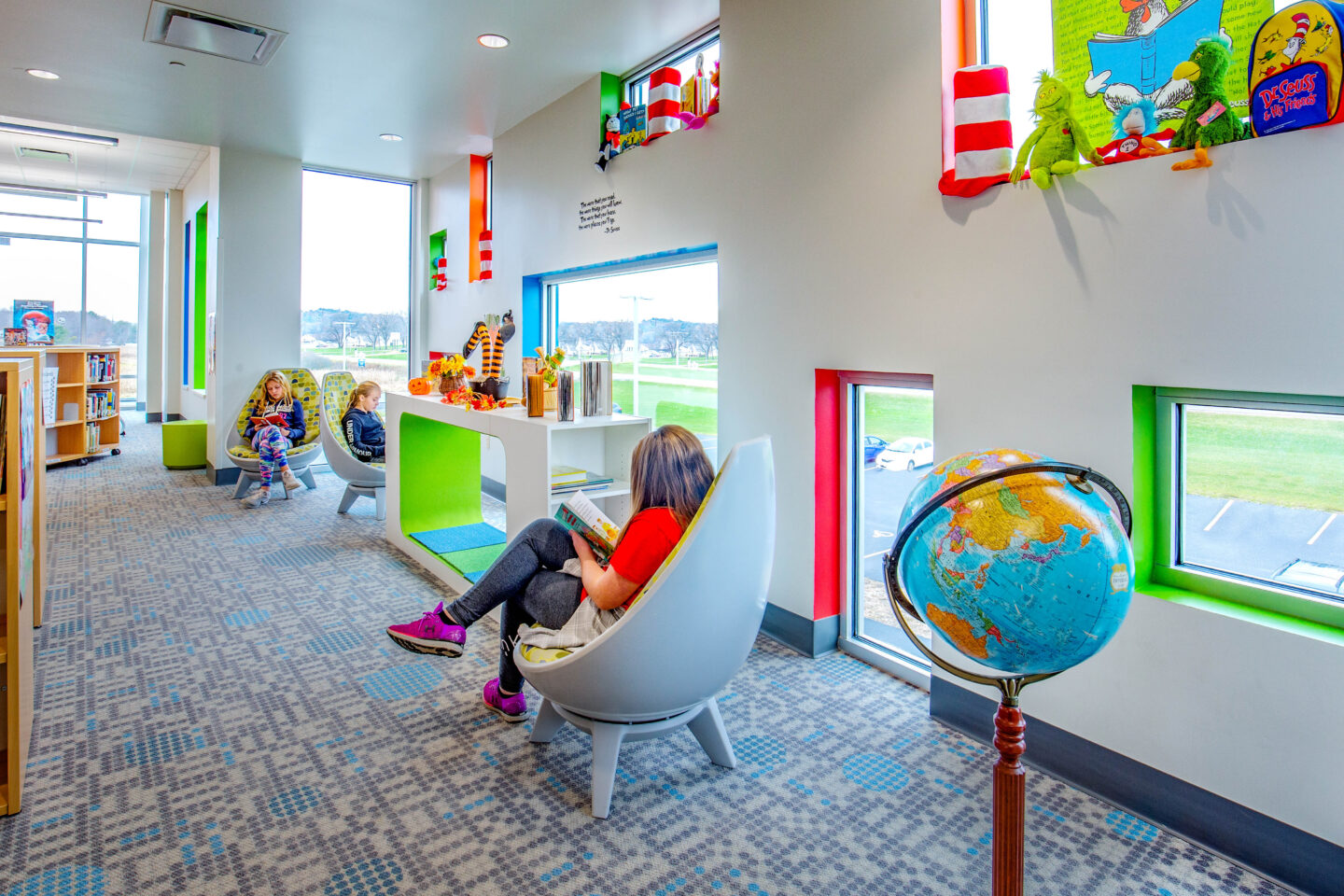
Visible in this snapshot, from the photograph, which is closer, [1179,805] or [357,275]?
[1179,805]

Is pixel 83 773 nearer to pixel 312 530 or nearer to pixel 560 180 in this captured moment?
pixel 312 530

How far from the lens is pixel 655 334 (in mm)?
4453

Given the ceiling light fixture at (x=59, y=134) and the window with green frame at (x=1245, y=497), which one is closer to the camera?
the window with green frame at (x=1245, y=497)

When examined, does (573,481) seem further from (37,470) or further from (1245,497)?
(1245,497)

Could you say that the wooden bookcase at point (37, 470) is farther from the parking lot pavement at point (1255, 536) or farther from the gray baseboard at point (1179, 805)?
the parking lot pavement at point (1255, 536)

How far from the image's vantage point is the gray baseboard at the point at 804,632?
9.87ft

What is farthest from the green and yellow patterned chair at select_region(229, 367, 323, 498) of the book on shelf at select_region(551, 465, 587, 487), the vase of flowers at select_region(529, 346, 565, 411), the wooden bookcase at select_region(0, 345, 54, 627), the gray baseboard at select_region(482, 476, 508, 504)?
the book on shelf at select_region(551, 465, 587, 487)

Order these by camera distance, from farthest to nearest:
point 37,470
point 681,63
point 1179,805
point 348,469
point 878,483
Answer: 1. point 348,469
2. point 681,63
3. point 878,483
4. point 37,470
5. point 1179,805

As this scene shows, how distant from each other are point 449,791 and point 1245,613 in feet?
6.95

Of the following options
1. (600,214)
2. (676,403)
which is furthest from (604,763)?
(600,214)

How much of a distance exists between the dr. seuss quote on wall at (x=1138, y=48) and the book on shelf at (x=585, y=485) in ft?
7.24

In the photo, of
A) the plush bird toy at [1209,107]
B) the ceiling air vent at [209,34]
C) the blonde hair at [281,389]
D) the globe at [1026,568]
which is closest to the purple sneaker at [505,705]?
the globe at [1026,568]

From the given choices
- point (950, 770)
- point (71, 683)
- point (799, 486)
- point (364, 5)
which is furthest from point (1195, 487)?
point (364, 5)

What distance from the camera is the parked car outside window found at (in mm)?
2777
